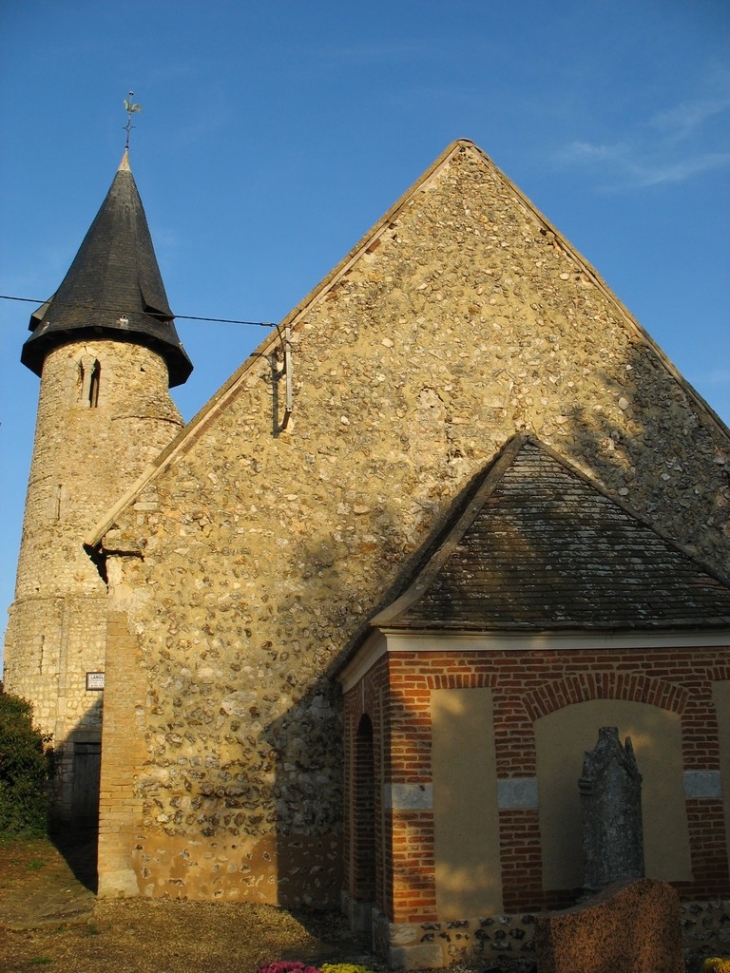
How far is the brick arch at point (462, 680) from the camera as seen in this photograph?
824 cm

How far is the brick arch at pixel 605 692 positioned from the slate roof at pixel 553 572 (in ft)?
1.69

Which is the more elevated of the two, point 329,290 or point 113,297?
point 113,297

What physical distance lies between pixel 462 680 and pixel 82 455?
16.8 meters

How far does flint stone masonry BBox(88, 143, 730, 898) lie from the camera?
10328 millimetres

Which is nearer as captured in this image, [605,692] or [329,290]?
[605,692]

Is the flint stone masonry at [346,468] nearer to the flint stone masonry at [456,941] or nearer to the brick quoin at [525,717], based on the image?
the brick quoin at [525,717]

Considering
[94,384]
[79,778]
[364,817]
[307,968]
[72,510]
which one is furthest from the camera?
[94,384]

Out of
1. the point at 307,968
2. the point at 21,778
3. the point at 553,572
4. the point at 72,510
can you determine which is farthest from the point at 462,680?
the point at 72,510

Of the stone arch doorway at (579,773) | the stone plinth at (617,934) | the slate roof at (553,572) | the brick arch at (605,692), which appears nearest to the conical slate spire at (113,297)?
the slate roof at (553,572)

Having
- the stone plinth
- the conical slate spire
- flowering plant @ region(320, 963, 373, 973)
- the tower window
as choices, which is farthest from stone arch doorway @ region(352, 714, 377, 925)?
the conical slate spire

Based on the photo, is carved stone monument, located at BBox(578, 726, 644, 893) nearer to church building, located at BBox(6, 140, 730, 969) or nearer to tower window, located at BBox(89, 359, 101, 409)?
church building, located at BBox(6, 140, 730, 969)

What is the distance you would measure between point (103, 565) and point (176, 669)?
165 centimetres

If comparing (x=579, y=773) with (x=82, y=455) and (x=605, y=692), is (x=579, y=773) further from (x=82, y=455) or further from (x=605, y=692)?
(x=82, y=455)

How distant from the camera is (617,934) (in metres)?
6.22
